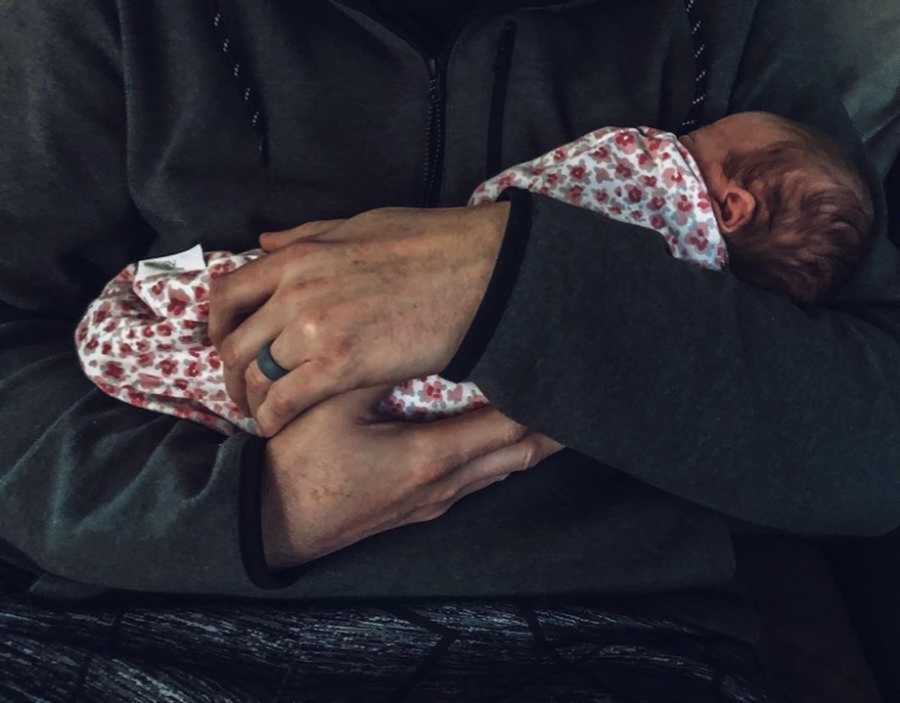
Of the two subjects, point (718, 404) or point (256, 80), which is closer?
point (718, 404)

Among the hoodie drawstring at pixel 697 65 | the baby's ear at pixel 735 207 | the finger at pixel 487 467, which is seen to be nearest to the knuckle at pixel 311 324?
the finger at pixel 487 467

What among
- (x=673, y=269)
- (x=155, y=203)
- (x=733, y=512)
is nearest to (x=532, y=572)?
(x=733, y=512)

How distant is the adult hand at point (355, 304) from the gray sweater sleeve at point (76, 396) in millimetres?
118

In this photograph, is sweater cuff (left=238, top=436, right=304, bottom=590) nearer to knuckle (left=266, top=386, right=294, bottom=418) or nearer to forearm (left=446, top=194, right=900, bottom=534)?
knuckle (left=266, top=386, right=294, bottom=418)

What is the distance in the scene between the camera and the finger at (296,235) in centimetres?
88

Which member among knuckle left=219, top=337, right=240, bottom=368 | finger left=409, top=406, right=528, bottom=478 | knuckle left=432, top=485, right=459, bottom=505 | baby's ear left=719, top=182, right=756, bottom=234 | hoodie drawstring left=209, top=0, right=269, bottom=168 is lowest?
knuckle left=432, top=485, right=459, bottom=505

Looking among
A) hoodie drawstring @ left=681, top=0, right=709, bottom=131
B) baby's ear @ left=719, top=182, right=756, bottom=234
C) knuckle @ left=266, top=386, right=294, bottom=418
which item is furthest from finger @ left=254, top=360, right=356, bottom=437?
hoodie drawstring @ left=681, top=0, right=709, bottom=131

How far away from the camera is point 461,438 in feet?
2.86

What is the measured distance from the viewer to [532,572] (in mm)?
933

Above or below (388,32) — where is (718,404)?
below

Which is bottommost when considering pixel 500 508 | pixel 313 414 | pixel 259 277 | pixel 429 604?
pixel 429 604

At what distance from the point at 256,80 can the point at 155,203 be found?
20 centimetres

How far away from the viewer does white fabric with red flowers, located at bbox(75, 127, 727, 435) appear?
97 centimetres

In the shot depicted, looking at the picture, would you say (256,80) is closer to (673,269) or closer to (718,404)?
(673,269)
